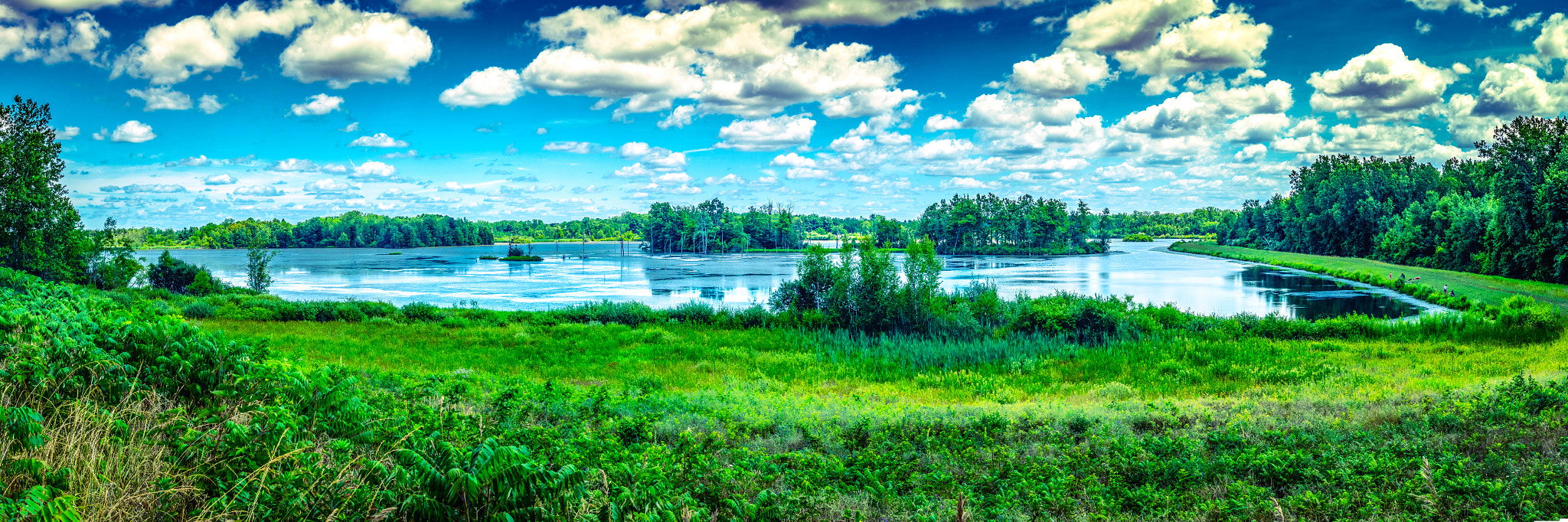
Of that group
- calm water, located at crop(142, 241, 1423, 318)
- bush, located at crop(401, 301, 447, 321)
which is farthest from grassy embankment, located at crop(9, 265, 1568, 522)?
calm water, located at crop(142, 241, 1423, 318)

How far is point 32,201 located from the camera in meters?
29.8

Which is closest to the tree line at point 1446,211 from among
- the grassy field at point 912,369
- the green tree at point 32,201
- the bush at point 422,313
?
Answer: the grassy field at point 912,369

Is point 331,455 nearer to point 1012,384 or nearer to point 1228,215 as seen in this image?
point 1012,384

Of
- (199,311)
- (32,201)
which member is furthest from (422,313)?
(32,201)

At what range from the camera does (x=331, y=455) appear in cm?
459

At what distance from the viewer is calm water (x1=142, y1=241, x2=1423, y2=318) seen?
4006cm

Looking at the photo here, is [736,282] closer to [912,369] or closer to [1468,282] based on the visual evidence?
[912,369]

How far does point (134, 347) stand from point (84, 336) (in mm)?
326

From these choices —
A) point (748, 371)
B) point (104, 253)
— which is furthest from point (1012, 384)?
point (104, 253)

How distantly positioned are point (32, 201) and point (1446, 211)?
91.4 meters

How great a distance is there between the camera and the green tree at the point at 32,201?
2903 cm

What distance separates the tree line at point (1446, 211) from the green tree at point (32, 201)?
75216 mm

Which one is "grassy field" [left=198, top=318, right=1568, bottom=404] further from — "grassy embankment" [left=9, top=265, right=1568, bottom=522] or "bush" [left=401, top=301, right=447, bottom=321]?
"bush" [left=401, top=301, right=447, bottom=321]

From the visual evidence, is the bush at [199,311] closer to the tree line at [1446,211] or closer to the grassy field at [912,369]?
the grassy field at [912,369]
